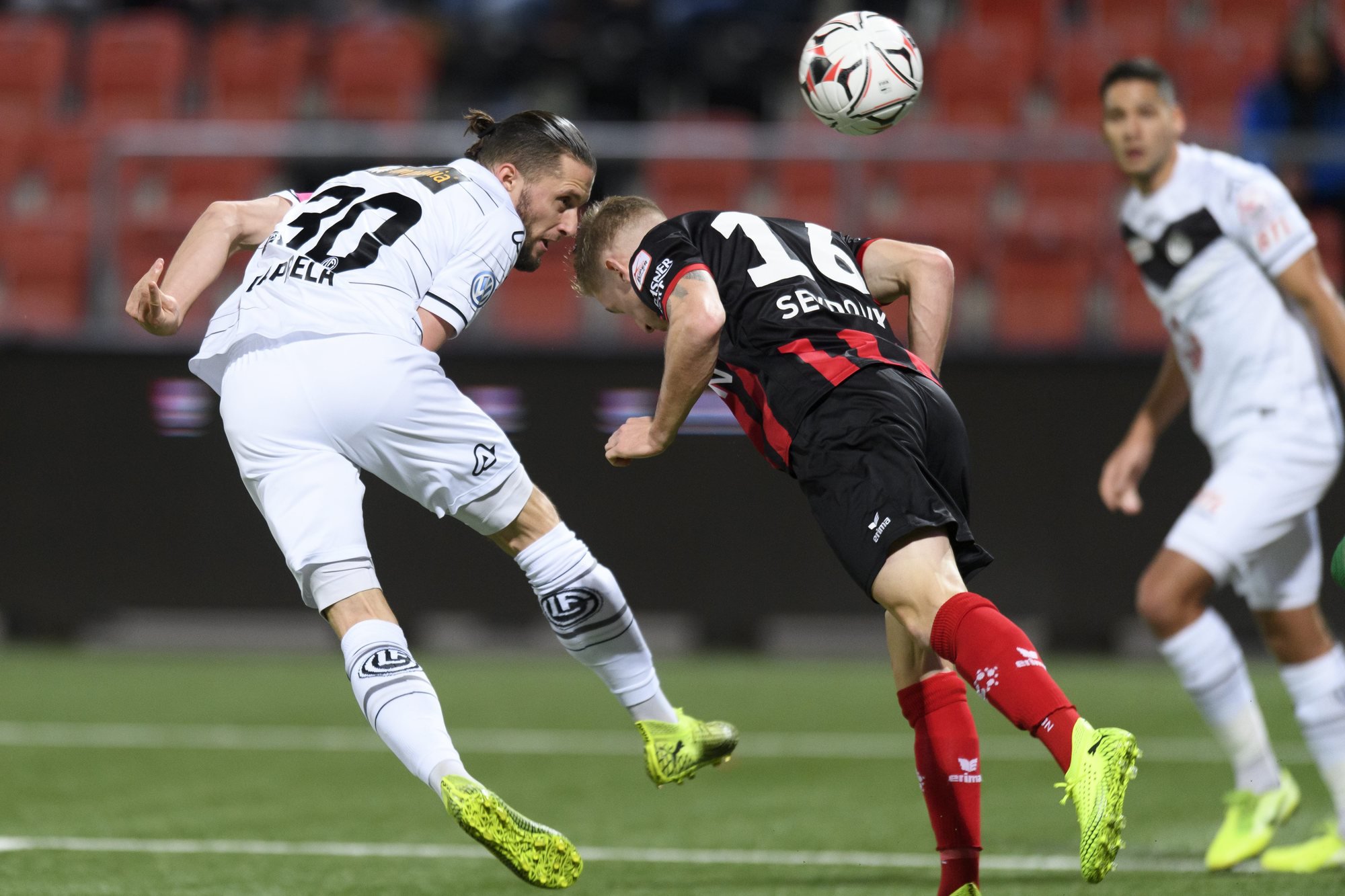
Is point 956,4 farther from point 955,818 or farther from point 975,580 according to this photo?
point 955,818

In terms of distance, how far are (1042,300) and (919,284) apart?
20.3 feet

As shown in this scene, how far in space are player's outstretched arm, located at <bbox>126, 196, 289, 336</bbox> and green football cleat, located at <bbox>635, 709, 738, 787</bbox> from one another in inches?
63.0

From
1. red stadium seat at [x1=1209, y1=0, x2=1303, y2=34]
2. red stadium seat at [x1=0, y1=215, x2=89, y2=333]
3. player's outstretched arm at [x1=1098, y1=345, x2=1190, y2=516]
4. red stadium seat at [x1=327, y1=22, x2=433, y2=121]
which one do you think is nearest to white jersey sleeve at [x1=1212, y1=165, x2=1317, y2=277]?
player's outstretched arm at [x1=1098, y1=345, x2=1190, y2=516]

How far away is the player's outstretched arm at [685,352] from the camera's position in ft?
13.1

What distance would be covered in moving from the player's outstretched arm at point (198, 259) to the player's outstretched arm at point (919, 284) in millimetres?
1574

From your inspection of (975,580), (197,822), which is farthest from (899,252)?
(975,580)

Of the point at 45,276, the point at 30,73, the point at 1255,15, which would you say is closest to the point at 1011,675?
the point at 45,276

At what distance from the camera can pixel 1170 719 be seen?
845 cm

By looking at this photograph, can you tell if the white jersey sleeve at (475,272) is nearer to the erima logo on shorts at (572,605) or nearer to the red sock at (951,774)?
the erima logo on shorts at (572,605)

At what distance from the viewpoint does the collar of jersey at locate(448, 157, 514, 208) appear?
449cm

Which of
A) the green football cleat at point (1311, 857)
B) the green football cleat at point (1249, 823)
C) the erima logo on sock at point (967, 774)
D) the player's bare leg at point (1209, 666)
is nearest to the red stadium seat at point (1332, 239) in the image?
the player's bare leg at point (1209, 666)

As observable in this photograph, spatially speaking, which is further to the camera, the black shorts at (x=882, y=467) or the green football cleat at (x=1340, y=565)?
the green football cleat at (x=1340, y=565)

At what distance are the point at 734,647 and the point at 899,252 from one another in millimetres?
6930

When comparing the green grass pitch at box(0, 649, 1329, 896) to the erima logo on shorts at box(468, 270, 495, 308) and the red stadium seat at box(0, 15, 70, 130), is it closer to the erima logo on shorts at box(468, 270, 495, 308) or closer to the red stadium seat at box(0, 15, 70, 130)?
the erima logo on shorts at box(468, 270, 495, 308)
